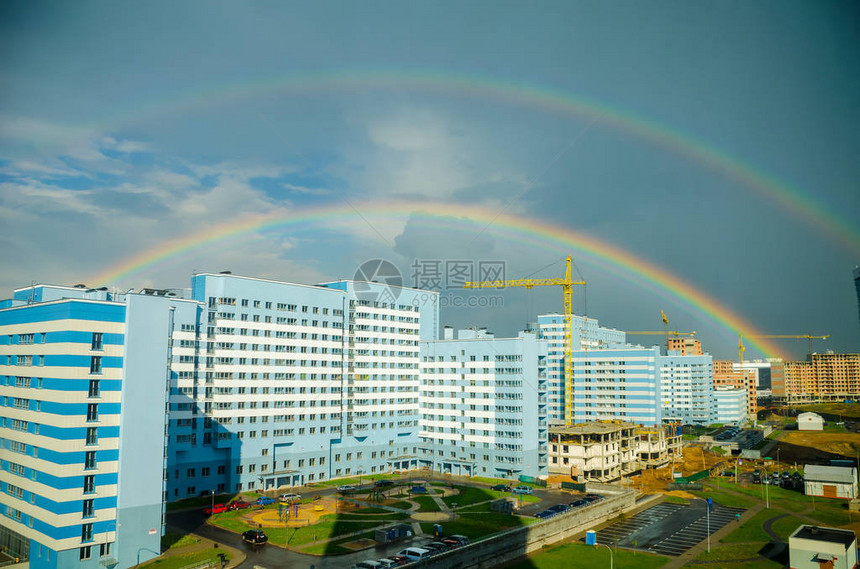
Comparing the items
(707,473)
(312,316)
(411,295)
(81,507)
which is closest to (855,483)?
(707,473)

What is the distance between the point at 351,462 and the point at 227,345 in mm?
24231

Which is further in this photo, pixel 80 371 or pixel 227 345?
pixel 227 345

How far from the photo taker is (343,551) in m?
46.6

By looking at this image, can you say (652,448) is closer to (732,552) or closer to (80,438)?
(732,552)

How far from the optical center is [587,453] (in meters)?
82.0

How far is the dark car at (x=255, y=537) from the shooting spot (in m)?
48.2

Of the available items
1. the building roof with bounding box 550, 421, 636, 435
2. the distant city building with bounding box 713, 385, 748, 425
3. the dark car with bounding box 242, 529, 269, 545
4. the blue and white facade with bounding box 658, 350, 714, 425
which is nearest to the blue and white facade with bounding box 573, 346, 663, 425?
the building roof with bounding box 550, 421, 636, 435

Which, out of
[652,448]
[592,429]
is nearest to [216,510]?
[592,429]

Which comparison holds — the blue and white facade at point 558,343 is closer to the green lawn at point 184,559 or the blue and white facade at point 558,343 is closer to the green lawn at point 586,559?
the green lawn at point 586,559

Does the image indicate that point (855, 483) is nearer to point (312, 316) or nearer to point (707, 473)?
point (707, 473)

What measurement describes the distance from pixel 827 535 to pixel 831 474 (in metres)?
32.8

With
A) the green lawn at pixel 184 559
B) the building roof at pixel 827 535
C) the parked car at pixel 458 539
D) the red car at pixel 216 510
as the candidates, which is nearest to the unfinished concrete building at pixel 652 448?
the building roof at pixel 827 535

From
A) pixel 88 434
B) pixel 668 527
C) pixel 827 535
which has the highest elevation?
pixel 88 434

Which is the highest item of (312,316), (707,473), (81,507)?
(312,316)
